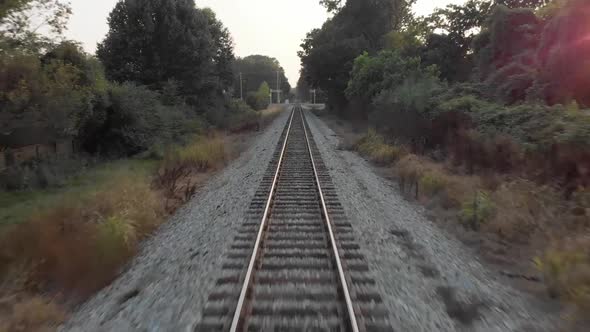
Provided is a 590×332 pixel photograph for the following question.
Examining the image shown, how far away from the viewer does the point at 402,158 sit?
1599 cm

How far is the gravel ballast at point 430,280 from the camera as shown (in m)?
5.05

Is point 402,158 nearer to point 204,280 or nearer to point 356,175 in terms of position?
point 356,175

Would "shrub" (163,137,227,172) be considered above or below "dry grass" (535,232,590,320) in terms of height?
below

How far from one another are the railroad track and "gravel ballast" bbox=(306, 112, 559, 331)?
0.27 meters

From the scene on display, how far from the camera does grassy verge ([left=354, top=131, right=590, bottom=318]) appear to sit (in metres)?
5.79

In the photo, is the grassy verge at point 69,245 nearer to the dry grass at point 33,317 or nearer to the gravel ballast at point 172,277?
the dry grass at point 33,317

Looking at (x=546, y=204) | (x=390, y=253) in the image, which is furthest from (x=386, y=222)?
(x=546, y=204)

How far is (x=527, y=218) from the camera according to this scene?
7977 millimetres

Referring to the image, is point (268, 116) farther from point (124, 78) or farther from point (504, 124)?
point (504, 124)

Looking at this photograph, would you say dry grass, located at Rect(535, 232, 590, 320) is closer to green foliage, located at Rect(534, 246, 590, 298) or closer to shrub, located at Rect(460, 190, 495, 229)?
green foliage, located at Rect(534, 246, 590, 298)

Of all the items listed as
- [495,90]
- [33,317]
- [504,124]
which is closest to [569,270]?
[33,317]

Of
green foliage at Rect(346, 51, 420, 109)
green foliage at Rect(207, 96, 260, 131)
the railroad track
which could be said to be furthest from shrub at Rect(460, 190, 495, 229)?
green foliage at Rect(207, 96, 260, 131)

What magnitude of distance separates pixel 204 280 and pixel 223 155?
43.7 feet

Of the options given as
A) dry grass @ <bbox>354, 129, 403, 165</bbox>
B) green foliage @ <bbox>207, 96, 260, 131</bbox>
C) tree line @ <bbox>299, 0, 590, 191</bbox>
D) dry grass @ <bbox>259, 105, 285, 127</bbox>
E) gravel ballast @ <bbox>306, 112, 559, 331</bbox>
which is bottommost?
dry grass @ <bbox>259, 105, 285, 127</bbox>
